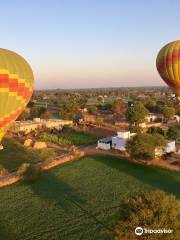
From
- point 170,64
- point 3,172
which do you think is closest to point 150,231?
point 3,172

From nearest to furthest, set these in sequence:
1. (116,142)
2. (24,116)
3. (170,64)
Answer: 1. (170,64)
2. (116,142)
3. (24,116)

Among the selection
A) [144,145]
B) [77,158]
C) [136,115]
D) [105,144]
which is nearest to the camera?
[144,145]

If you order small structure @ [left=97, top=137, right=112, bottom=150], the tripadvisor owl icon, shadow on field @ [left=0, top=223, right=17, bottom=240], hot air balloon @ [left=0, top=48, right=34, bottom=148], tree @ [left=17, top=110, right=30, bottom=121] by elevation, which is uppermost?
hot air balloon @ [left=0, top=48, right=34, bottom=148]

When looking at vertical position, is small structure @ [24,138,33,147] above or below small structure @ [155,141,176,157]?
below

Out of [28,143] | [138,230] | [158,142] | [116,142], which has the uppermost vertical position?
[158,142]

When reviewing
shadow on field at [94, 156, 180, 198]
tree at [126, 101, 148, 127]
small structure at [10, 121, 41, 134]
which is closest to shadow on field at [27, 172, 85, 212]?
shadow on field at [94, 156, 180, 198]

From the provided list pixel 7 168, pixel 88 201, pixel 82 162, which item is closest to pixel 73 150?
pixel 82 162

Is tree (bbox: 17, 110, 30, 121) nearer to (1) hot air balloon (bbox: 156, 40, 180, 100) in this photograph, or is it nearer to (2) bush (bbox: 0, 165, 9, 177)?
(2) bush (bbox: 0, 165, 9, 177)

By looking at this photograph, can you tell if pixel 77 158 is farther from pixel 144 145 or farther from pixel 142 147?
pixel 144 145
